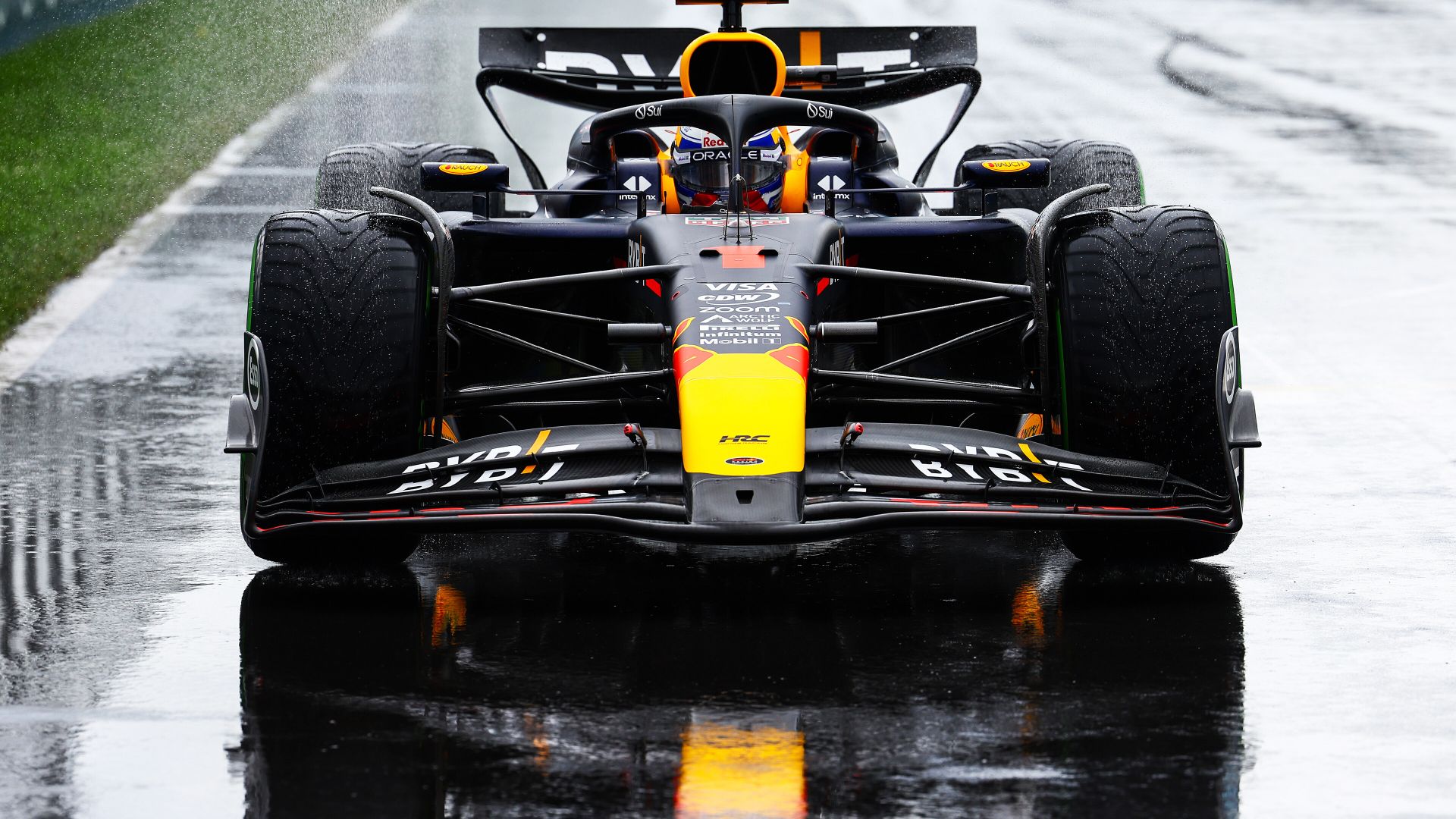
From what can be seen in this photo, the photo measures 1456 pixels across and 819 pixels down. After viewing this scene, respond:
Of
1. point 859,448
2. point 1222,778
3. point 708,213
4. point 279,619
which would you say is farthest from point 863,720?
point 708,213

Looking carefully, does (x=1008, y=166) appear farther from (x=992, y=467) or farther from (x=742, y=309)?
(x=992, y=467)

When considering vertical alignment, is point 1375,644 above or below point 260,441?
below

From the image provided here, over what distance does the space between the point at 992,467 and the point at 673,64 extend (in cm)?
518

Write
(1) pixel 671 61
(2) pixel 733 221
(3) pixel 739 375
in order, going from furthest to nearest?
(1) pixel 671 61 < (2) pixel 733 221 < (3) pixel 739 375

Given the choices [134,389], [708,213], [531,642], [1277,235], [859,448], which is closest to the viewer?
[531,642]

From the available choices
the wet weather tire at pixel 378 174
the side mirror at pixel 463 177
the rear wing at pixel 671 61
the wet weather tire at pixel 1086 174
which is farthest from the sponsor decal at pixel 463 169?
the wet weather tire at pixel 1086 174

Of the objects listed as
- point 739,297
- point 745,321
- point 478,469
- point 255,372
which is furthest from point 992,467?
point 255,372

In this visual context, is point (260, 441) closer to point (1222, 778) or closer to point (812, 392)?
point (812, 392)

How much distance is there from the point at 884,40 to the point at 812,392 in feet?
14.8

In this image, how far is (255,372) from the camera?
663 centimetres

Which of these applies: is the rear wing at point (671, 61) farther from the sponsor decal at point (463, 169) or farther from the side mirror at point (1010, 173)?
the side mirror at point (1010, 173)

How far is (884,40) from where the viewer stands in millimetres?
11062

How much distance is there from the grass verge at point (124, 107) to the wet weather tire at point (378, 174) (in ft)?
7.13

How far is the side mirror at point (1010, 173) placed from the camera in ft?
26.3
